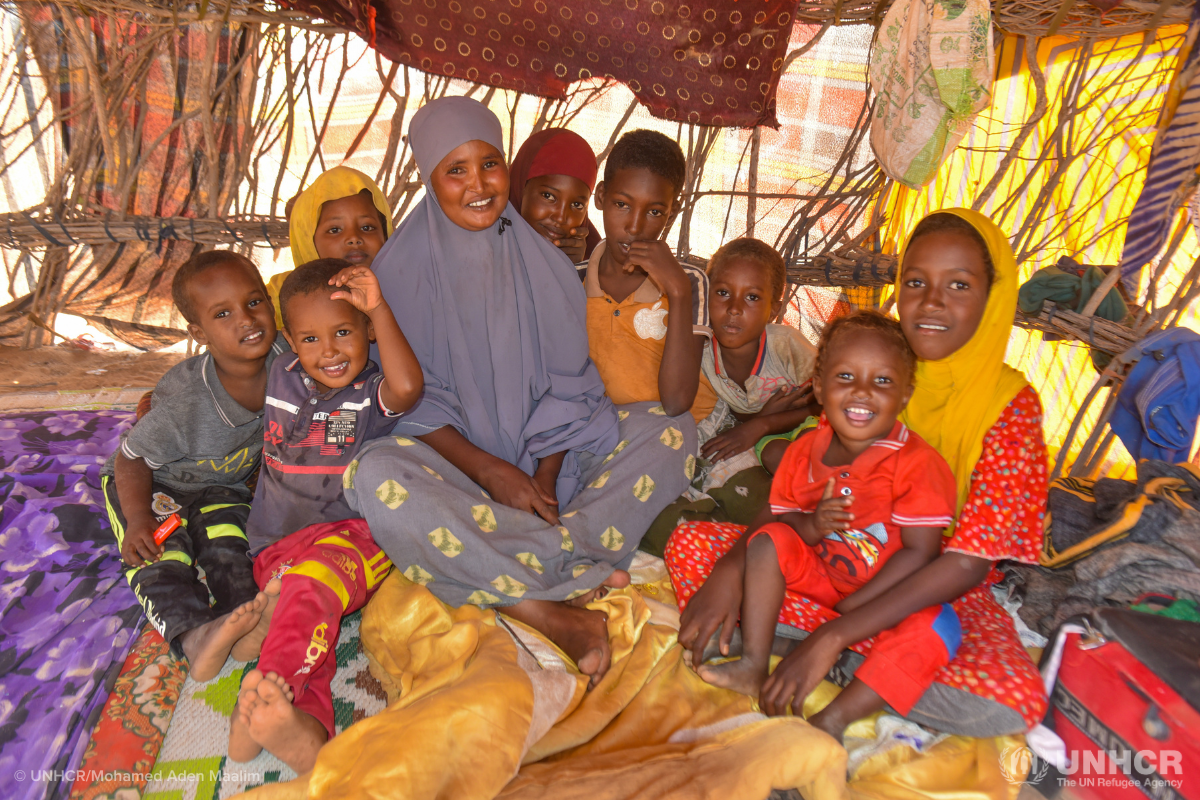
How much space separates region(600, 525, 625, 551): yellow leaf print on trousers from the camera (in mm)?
1925

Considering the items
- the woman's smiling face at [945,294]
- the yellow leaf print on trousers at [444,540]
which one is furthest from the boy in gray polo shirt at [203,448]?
the woman's smiling face at [945,294]

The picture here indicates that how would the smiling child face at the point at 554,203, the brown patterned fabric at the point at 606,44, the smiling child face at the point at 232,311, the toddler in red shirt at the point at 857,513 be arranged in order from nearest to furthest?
1. the toddler in red shirt at the point at 857,513
2. the smiling child face at the point at 232,311
3. the smiling child face at the point at 554,203
4. the brown patterned fabric at the point at 606,44

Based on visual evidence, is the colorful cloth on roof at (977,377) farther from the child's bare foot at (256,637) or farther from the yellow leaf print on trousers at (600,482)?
the child's bare foot at (256,637)

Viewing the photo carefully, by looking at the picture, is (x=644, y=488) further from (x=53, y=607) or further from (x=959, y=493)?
(x=53, y=607)

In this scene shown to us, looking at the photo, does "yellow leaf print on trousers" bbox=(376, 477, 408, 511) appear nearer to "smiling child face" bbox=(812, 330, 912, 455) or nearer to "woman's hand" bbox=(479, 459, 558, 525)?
"woman's hand" bbox=(479, 459, 558, 525)

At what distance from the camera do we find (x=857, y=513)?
163 cm

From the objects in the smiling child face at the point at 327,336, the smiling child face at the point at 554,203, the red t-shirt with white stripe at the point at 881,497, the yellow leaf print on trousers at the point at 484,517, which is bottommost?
the yellow leaf print on trousers at the point at 484,517

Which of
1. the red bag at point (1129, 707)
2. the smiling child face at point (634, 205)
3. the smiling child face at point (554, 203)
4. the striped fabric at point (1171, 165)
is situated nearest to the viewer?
the red bag at point (1129, 707)

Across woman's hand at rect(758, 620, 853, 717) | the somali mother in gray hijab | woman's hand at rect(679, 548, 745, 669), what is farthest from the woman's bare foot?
woman's hand at rect(758, 620, 853, 717)

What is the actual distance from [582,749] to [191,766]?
77cm

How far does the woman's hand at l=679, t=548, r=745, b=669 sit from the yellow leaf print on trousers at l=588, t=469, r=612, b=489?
0.41 meters

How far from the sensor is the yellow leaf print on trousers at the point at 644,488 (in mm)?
1985

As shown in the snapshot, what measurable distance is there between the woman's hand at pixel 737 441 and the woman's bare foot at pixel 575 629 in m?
0.71

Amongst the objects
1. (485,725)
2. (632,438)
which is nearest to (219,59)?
(632,438)
